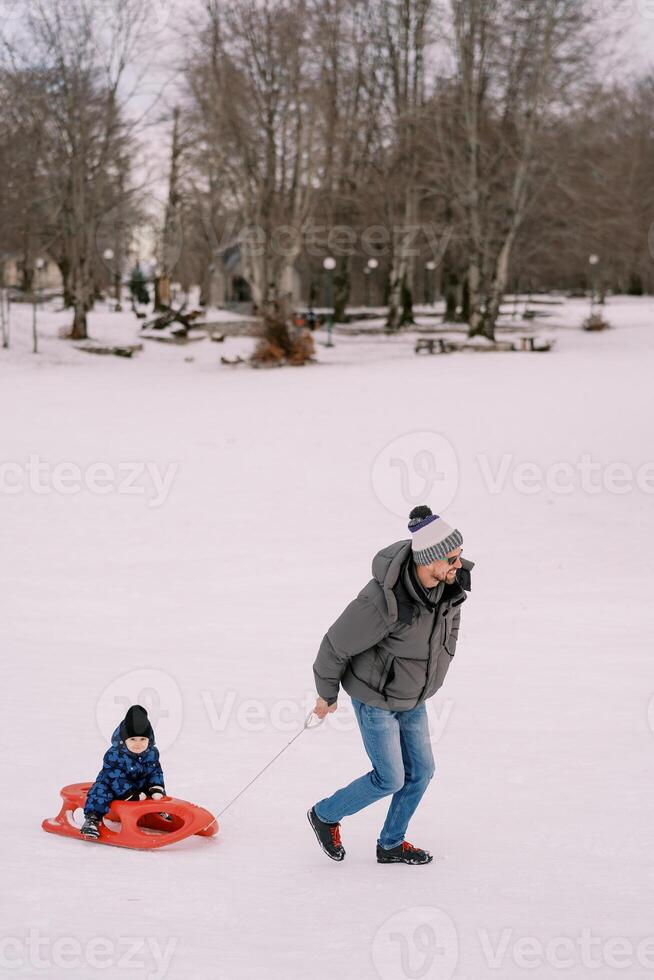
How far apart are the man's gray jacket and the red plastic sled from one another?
3.66 ft

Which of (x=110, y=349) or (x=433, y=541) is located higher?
(x=110, y=349)

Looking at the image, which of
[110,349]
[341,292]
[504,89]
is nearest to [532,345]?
[504,89]

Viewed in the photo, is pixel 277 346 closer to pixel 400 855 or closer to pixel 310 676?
pixel 310 676

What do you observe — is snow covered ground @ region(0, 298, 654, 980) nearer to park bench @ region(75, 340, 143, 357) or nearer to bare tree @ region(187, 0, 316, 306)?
park bench @ region(75, 340, 143, 357)

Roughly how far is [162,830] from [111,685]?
2995mm

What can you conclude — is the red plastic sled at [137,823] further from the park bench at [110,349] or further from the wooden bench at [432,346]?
the wooden bench at [432,346]

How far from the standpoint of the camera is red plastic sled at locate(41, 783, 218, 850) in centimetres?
525

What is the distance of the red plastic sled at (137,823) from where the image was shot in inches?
207

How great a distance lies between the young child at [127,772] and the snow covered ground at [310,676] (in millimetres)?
221

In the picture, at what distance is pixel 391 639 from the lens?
15.2 feet

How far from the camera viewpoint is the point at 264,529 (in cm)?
1405

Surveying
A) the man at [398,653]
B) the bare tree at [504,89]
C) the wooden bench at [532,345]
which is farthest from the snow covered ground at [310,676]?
the bare tree at [504,89]

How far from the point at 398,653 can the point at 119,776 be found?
170 cm

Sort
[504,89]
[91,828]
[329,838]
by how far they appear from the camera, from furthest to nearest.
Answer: [504,89] < [91,828] < [329,838]
